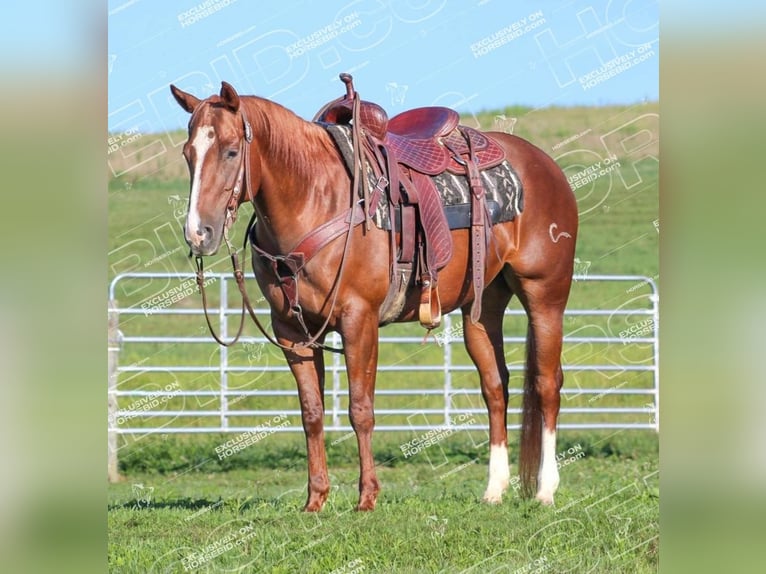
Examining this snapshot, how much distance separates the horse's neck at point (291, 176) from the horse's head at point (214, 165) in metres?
0.25

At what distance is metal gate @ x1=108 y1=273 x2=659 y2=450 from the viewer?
10.4 meters

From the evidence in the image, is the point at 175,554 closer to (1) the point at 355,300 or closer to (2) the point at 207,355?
(1) the point at 355,300

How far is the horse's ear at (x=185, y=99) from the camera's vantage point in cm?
479

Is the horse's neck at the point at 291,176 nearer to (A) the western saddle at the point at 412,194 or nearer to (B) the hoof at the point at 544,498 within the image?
(A) the western saddle at the point at 412,194

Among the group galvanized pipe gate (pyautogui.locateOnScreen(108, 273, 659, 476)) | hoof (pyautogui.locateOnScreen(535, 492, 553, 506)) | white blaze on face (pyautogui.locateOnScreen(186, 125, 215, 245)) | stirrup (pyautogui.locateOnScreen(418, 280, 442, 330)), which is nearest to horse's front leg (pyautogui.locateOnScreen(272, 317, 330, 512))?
stirrup (pyautogui.locateOnScreen(418, 280, 442, 330))

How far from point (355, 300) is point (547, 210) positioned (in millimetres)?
1856

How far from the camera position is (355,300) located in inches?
210

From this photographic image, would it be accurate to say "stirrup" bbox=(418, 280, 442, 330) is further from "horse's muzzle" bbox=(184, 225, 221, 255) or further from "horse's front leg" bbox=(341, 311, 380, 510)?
"horse's muzzle" bbox=(184, 225, 221, 255)

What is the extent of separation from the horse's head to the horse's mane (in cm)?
17

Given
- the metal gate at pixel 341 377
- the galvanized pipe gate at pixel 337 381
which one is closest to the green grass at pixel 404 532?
the galvanized pipe gate at pixel 337 381

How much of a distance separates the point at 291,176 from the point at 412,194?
0.85 m

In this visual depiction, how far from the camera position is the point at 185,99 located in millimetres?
4801
